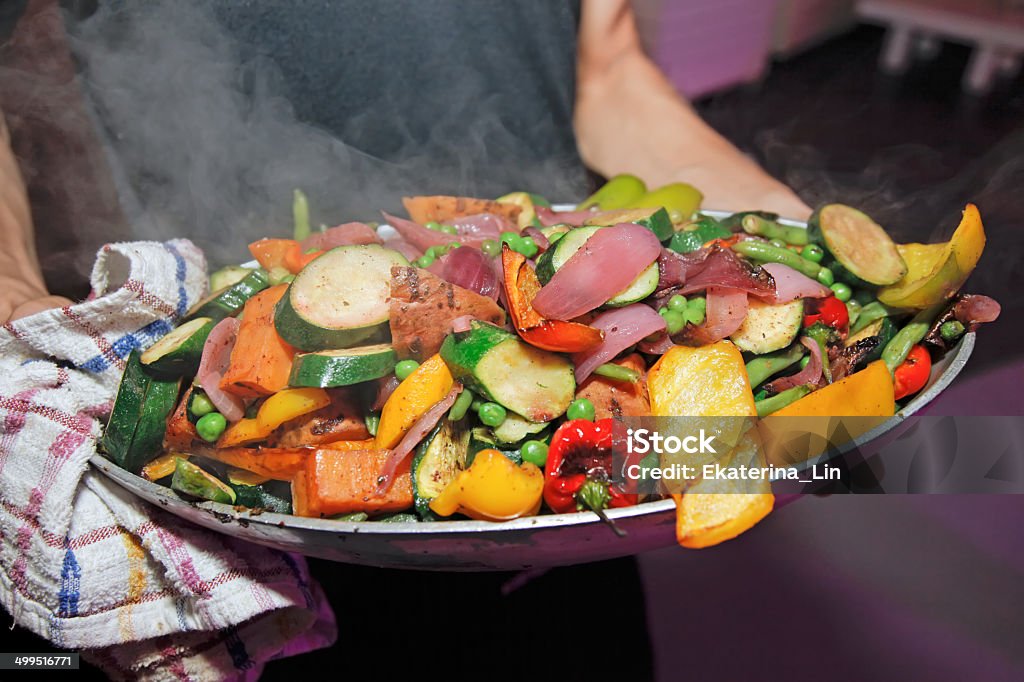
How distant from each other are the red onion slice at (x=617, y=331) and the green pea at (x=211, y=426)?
837 millimetres

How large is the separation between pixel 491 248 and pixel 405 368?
552mm

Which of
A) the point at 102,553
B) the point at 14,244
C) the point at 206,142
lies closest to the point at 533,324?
the point at 102,553

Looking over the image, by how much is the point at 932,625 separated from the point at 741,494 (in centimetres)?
102

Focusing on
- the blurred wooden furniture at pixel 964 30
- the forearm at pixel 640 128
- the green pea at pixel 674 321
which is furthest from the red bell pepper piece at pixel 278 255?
the blurred wooden furniture at pixel 964 30

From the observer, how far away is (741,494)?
136cm

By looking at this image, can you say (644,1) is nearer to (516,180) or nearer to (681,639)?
(516,180)

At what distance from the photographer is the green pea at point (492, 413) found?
1.51 meters

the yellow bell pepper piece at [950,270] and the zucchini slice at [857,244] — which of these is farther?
the zucchini slice at [857,244]

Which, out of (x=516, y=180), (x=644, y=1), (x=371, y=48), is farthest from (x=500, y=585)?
(x=644, y=1)

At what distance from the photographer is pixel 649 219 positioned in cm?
184

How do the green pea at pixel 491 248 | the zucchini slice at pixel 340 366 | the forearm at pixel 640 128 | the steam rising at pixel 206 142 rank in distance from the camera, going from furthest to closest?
the forearm at pixel 640 128
the steam rising at pixel 206 142
the green pea at pixel 491 248
the zucchini slice at pixel 340 366

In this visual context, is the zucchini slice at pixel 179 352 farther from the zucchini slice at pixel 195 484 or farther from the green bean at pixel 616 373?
the green bean at pixel 616 373

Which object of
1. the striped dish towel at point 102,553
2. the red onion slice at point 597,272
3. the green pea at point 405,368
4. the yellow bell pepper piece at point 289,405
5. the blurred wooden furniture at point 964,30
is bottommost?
the blurred wooden furniture at point 964,30

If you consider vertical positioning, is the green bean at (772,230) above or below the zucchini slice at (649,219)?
below
